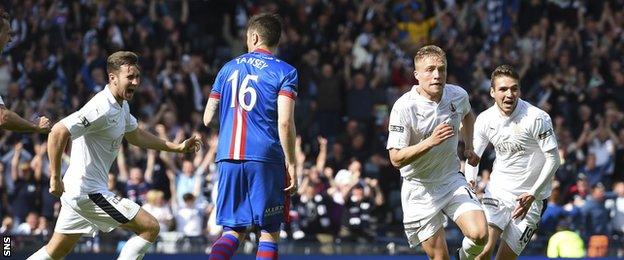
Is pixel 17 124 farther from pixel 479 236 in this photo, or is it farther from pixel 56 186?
pixel 479 236

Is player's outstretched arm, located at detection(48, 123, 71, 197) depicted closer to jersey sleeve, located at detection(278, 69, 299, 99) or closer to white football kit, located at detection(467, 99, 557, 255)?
jersey sleeve, located at detection(278, 69, 299, 99)

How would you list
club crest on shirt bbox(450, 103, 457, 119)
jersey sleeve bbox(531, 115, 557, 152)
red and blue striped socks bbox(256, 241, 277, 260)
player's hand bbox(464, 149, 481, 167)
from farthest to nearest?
1. jersey sleeve bbox(531, 115, 557, 152)
2. player's hand bbox(464, 149, 481, 167)
3. club crest on shirt bbox(450, 103, 457, 119)
4. red and blue striped socks bbox(256, 241, 277, 260)

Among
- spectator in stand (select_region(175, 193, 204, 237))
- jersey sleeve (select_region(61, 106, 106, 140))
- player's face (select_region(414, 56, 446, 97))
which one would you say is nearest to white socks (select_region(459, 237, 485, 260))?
player's face (select_region(414, 56, 446, 97))

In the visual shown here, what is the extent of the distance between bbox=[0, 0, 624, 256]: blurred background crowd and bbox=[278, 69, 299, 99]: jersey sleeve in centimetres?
715

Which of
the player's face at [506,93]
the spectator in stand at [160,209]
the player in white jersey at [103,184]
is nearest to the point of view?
the player in white jersey at [103,184]

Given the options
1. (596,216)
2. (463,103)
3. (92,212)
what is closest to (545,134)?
(463,103)

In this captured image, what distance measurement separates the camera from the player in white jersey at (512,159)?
498 inches

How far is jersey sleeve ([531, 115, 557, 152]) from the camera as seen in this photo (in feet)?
41.3

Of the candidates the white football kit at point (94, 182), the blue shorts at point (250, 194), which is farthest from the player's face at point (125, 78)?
the blue shorts at point (250, 194)

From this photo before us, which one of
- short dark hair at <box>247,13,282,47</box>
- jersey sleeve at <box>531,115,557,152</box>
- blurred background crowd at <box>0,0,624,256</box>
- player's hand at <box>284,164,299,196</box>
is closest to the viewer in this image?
player's hand at <box>284,164,299,196</box>

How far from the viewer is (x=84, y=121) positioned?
38.6 ft

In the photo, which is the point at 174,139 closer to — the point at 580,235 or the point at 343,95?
the point at 343,95

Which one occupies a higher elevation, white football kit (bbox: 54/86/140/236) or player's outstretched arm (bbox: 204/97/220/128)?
player's outstretched arm (bbox: 204/97/220/128)

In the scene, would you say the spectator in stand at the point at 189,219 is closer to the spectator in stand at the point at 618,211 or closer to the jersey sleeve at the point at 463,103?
the spectator in stand at the point at 618,211
